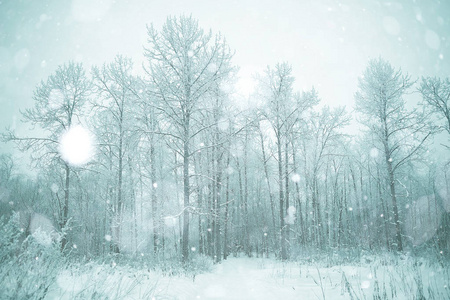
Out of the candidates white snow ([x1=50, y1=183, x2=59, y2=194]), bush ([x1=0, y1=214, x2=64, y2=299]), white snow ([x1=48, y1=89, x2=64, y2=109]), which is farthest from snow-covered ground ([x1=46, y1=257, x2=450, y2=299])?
white snow ([x1=50, y1=183, x2=59, y2=194])

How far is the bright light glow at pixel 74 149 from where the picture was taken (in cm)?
1166

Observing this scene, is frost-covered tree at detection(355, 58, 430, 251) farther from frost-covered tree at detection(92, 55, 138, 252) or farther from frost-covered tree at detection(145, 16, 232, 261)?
frost-covered tree at detection(92, 55, 138, 252)

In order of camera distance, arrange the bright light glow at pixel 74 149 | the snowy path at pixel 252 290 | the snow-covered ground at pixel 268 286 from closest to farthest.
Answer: the snow-covered ground at pixel 268 286
the snowy path at pixel 252 290
the bright light glow at pixel 74 149

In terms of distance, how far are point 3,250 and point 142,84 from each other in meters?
6.95

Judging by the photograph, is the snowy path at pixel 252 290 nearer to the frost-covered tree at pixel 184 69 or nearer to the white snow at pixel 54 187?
the frost-covered tree at pixel 184 69

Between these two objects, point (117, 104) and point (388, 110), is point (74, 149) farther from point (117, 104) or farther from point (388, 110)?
point (388, 110)

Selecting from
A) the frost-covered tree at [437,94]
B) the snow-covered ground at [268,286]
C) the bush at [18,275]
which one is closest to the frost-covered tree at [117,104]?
the snow-covered ground at [268,286]


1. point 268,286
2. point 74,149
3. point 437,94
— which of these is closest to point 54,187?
point 74,149

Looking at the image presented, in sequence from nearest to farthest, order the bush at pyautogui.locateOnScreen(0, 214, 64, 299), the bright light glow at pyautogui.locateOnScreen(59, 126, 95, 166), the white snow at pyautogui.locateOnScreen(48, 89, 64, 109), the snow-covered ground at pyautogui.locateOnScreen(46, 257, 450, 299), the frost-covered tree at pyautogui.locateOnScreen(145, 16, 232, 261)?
the bush at pyautogui.locateOnScreen(0, 214, 64, 299) → the snow-covered ground at pyautogui.locateOnScreen(46, 257, 450, 299) → the frost-covered tree at pyautogui.locateOnScreen(145, 16, 232, 261) → the white snow at pyautogui.locateOnScreen(48, 89, 64, 109) → the bright light glow at pyautogui.locateOnScreen(59, 126, 95, 166)

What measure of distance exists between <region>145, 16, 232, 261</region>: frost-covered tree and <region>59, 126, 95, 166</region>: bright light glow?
6234mm

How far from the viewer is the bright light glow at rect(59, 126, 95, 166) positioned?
1166 cm

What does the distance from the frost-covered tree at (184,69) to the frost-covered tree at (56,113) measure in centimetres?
653

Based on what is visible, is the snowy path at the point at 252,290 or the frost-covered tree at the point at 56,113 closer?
the snowy path at the point at 252,290

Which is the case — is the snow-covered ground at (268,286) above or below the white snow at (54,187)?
below
